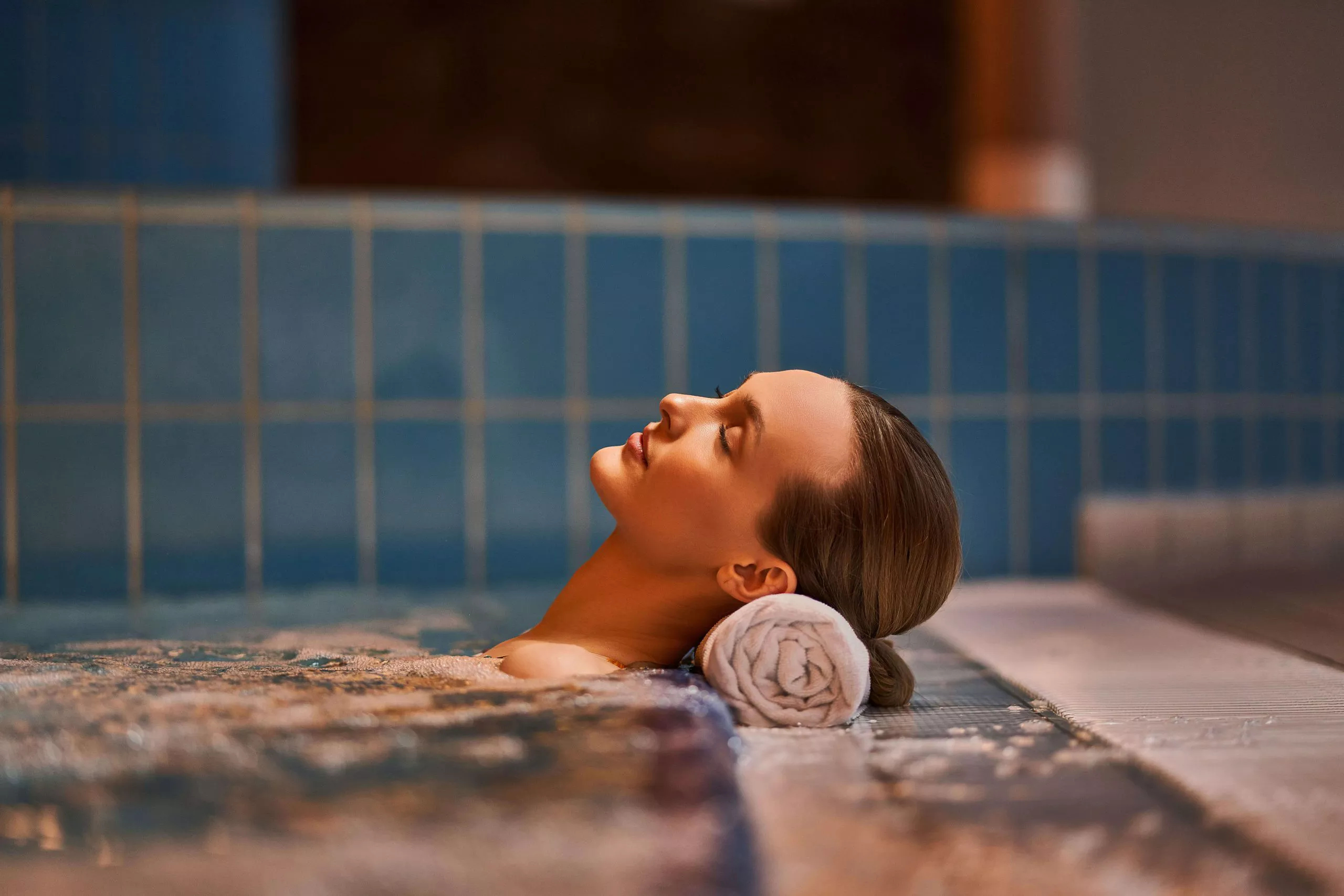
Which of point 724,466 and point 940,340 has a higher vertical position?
point 940,340

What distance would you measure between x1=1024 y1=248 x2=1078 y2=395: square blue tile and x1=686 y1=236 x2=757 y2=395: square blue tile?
0.72 m

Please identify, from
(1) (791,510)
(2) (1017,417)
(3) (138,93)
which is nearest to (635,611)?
(1) (791,510)

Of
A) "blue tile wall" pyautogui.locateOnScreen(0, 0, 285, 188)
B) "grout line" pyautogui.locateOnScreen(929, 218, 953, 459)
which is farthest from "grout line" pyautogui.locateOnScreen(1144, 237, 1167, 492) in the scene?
"blue tile wall" pyautogui.locateOnScreen(0, 0, 285, 188)

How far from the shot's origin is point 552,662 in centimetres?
125

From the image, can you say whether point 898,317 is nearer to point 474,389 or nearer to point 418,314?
point 474,389

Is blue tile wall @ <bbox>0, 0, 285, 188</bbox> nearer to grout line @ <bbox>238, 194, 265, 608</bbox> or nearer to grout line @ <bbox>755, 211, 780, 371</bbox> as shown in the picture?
grout line @ <bbox>238, 194, 265, 608</bbox>

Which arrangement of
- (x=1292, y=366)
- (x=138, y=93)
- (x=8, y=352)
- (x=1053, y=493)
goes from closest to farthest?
1. (x=8, y=352)
2. (x=1053, y=493)
3. (x=1292, y=366)
4. (x=138, y=93)

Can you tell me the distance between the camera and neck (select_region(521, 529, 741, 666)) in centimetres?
134

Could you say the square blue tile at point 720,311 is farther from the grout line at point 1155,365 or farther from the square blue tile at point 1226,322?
the square blue tile at point 1226,322

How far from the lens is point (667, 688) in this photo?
1.17 m

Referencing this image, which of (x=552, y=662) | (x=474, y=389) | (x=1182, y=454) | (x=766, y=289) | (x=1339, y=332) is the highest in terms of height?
(x=766, y=289)

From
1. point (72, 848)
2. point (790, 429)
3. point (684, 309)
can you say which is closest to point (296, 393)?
point (684, 309)

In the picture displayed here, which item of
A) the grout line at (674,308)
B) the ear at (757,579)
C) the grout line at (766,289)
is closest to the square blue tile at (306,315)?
the grout line at (674,308)

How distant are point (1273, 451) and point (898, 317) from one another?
117 cm
